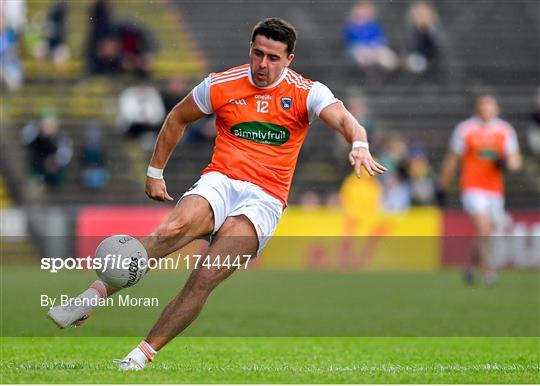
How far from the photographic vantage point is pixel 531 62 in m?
26.9

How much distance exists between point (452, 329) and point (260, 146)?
431cm

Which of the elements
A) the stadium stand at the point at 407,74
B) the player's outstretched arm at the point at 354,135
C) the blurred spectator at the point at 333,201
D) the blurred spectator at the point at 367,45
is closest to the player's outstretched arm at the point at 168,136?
the player's outstretched arm at the point at 354,135

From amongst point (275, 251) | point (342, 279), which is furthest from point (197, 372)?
point (275, 251)

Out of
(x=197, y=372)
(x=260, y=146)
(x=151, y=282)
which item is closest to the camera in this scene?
(x=197, y=372)

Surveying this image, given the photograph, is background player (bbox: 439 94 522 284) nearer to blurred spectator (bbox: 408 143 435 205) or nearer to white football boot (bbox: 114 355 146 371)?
blurred spectator (bbox: 408 143 435 205)

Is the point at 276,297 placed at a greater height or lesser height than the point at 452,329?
lesser

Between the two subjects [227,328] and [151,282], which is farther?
[151,282]

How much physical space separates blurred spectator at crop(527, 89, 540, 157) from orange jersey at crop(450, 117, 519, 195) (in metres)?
6.43

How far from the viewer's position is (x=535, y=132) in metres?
25.0

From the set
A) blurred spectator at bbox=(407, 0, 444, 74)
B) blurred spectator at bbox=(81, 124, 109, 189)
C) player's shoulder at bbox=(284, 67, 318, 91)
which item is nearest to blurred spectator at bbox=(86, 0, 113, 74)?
blurred spectator at bbox=(81, 124, 109, 189)

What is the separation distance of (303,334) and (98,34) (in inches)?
557

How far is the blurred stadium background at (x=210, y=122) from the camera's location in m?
22.3

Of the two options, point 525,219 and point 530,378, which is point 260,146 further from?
point 525,219

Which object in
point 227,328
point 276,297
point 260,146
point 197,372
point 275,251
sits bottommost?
point 275,251
